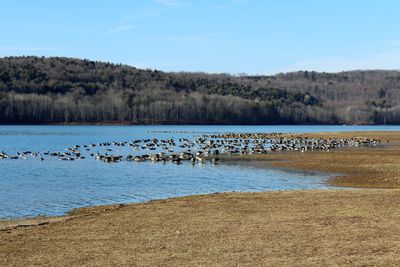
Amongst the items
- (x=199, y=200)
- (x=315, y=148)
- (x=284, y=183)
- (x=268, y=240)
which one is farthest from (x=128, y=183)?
(x=315, y=148)

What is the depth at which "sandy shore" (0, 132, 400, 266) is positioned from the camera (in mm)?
11828

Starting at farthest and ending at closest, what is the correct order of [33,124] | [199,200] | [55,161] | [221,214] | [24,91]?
[24,91], [33,124], [55,161], [199,200], [221,214]

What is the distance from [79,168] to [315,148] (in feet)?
82.5

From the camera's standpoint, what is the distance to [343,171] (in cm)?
3403

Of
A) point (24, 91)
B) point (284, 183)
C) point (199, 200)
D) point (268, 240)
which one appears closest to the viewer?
point (268, 240)

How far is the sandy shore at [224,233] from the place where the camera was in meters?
11.8

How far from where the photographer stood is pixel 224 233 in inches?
559

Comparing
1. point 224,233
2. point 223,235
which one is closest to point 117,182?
point 224,233

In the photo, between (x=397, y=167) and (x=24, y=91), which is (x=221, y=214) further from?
(x=24, y=91)

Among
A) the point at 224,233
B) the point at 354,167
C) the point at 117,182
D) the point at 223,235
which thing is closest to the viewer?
the point at 223,235

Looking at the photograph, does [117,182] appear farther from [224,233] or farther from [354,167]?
[224,233]

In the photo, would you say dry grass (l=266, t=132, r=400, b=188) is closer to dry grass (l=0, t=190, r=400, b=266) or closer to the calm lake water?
the calm lake water

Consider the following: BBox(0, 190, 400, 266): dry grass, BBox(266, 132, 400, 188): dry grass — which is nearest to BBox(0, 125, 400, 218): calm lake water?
BBox(266, 132, 400, 188): dry grass

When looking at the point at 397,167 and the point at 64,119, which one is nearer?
the point at 397,167
